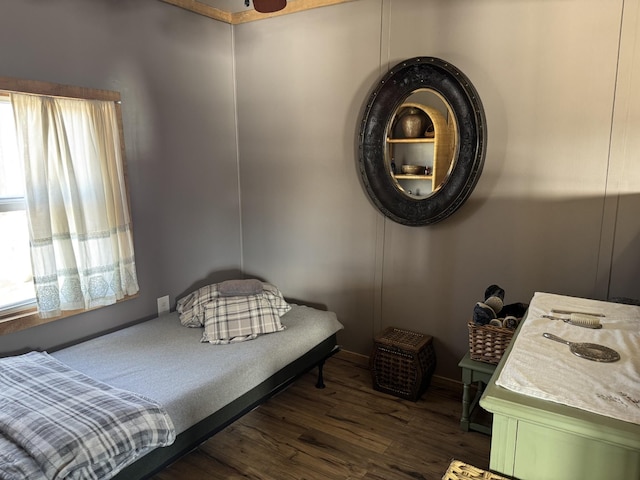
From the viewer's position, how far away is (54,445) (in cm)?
153

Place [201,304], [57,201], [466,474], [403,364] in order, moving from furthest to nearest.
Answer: [201,304], [403,364], [57,201], [466,474]

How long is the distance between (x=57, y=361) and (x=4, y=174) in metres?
0.98

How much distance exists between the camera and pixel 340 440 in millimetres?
2383

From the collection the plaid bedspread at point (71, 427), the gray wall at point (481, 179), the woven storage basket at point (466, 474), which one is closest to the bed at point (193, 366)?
the plaid bedspread at point (71, 427)

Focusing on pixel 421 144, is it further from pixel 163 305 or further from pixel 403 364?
pixel 163 305

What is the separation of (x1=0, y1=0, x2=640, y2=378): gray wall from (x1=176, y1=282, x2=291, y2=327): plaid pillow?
10.1 inches

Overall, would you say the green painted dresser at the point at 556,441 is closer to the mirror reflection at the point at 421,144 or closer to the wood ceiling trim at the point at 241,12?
the mirror reflection at the point at 421,144

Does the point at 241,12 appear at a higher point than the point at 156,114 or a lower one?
higher

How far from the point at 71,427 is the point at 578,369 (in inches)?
64.6

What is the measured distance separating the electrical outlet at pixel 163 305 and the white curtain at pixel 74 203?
307 mm

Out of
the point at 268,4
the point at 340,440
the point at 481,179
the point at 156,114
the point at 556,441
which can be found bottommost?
the point at 340,440

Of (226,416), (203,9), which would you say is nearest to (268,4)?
(203,9)

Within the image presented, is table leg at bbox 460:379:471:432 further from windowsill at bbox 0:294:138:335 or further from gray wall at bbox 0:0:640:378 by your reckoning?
windowsill at bbox 0:294:138:335

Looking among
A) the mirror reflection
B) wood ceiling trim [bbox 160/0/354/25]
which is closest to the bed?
the mirror reflection
